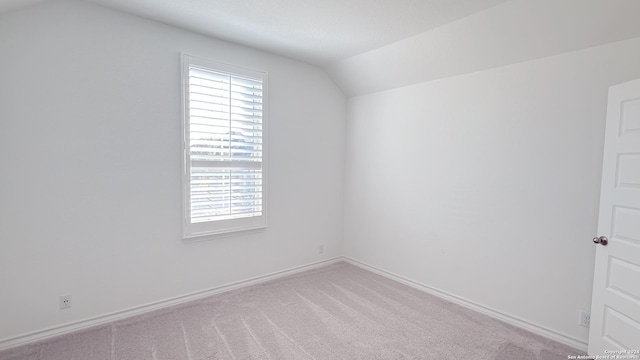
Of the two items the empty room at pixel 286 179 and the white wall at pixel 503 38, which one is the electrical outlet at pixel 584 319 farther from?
the white wall at pixel 503 38

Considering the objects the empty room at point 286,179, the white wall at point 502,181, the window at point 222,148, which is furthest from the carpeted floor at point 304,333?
the window at point 222,148

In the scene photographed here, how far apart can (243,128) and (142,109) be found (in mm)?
975

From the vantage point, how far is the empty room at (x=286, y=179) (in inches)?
87.9

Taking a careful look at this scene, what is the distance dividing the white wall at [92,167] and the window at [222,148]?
4.8 inches

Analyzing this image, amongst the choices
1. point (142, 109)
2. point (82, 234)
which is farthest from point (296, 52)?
point (82, 234)

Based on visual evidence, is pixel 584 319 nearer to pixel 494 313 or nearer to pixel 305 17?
pixel 494 313

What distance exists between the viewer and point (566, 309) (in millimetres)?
2451

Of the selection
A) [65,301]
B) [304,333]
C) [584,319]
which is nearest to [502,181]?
[584,319]

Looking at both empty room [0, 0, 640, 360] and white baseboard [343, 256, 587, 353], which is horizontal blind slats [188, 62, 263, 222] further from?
white baseboard [343, 256, 587, 353]

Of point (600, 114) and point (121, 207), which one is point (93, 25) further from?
point (600, 114)

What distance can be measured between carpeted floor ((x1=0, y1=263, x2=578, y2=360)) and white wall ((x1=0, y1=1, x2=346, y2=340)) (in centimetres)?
28

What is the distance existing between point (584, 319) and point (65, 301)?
13.9 ft

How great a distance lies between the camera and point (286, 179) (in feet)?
12.4

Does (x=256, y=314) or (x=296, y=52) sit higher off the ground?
(x=296, y=52)
